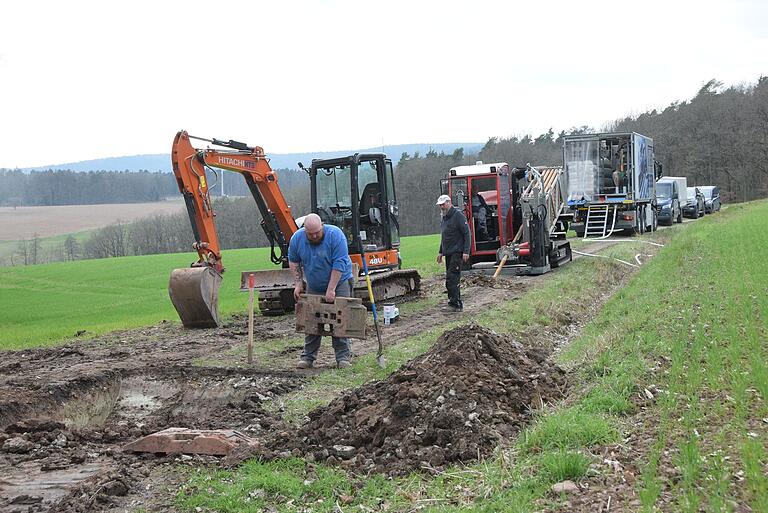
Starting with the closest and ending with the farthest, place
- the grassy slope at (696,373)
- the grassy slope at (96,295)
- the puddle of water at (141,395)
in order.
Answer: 1. the grassy slope at (696,373)
2. the puddle of water at (141,395)
3. the grassy slope at (96,295)

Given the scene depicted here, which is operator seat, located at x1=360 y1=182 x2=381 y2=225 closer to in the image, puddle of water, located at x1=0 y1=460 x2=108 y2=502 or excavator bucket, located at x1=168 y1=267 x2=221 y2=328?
excavator bucket, located at x1=168 y1=267 x2=221 y2=328

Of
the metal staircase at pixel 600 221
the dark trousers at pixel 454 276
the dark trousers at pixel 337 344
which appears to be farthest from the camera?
the metal staircase at pixel 600 221

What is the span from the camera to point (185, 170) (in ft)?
44.8

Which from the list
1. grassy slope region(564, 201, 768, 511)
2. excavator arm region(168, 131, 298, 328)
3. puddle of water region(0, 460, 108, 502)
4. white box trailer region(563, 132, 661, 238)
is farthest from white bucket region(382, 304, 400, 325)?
white box trailer region(563, 132, 661, 238)

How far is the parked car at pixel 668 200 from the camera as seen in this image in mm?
35531

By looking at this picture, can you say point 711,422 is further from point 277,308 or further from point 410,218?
point 410,218

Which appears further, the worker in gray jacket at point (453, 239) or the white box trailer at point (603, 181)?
the white box trailer at point (603, 181)

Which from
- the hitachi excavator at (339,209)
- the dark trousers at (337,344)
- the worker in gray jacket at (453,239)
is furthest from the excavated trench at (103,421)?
the worker in gray jacket at (453,239)

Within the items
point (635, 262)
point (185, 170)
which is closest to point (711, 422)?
point (185, 170)

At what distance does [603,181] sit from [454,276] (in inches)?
615

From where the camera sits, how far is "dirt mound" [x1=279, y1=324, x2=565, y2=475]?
19.5 ft

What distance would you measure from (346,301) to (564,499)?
17.4 feet

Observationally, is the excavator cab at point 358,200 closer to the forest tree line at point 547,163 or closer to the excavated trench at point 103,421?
the excavated trench at point 103,421

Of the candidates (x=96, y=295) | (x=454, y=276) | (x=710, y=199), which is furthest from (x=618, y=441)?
(x=710, y=199)
